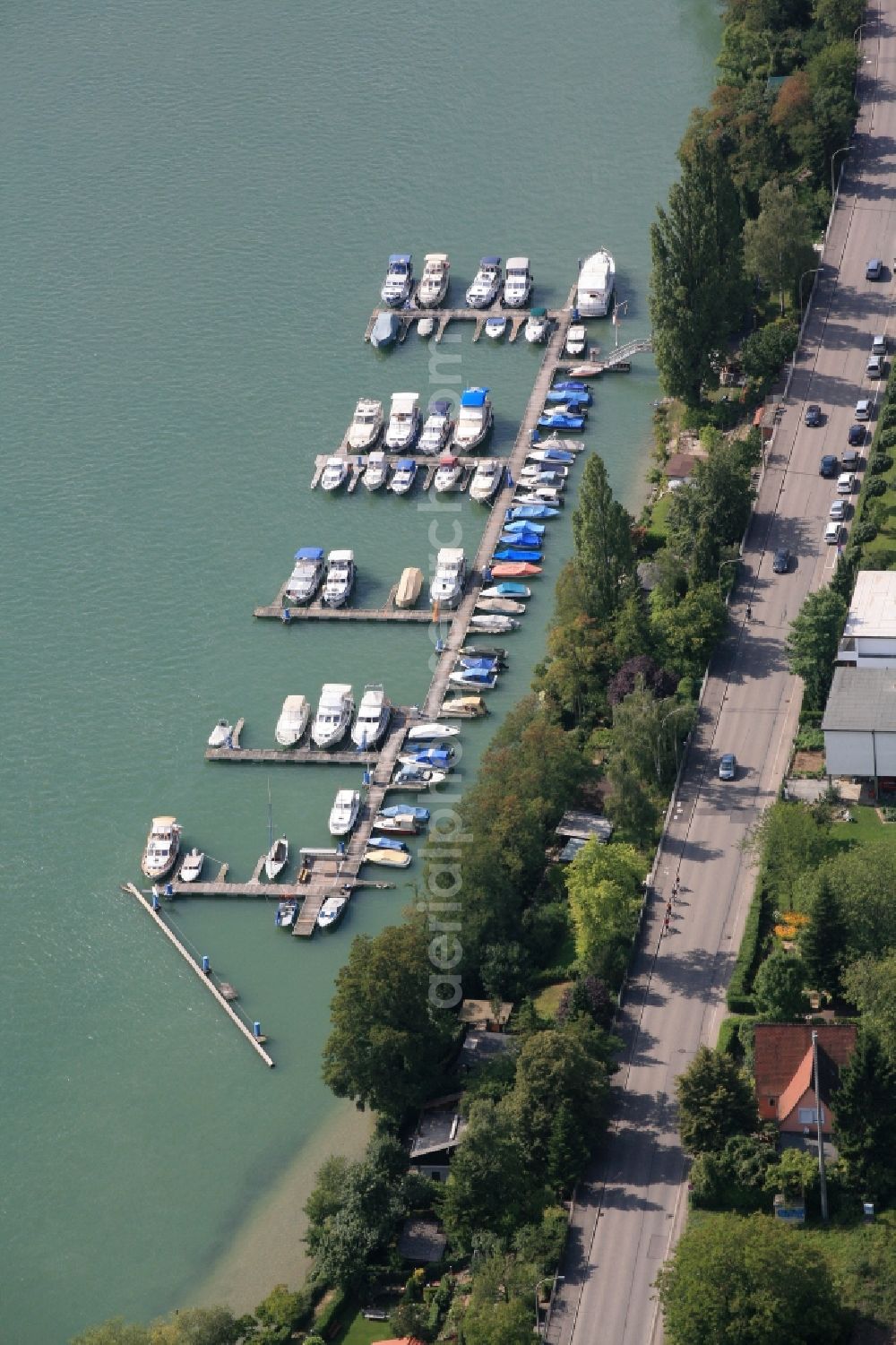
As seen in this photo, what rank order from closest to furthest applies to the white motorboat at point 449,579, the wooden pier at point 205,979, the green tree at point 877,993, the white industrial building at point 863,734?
the green tree at point 877,993 < the wooden pier at point 205,979 < the white industrial building at point 863,734 < the white motorboat at point 449,579

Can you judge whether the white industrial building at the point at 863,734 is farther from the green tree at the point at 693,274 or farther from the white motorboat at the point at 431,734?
the green tree at the point at 693,274

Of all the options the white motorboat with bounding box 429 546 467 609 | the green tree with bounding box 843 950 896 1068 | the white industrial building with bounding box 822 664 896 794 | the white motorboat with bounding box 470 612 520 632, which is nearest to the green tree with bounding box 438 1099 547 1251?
the green tree with bounding box 843 950 896 1068

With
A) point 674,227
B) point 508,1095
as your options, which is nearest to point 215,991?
point 508,1095

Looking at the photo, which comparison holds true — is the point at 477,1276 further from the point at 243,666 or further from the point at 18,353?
the point at 18,353

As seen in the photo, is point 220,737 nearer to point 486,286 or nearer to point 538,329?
point 538,329

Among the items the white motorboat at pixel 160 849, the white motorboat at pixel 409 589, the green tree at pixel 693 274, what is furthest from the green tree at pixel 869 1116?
the green tree at pixel 693 274

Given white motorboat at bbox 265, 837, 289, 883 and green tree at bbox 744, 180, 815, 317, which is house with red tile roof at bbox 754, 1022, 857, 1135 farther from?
green tree at bbox 744, 180, 815, 317

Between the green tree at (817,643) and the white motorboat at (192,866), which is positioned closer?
Answer: the white motorboat at (192,866)
